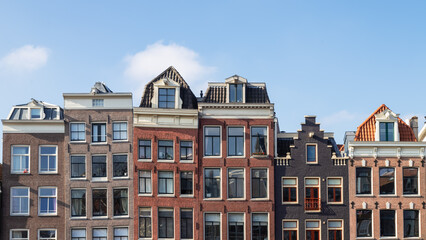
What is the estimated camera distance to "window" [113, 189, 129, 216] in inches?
1566

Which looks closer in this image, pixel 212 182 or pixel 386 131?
pixel 212 182

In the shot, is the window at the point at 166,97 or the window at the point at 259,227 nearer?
the window at the point at 259,227

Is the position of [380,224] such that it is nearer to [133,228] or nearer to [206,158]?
[206,158]

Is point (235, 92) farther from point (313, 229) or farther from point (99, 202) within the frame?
point (99, 202)

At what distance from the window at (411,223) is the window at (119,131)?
62.8 ft

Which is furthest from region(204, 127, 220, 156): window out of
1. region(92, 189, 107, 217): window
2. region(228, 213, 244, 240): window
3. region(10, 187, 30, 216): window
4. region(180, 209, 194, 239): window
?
region(10, 187, 30, 216): window

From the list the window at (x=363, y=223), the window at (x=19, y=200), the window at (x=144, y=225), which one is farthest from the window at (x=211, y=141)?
the window at (x=19, y=200)

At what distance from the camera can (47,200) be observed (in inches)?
1567

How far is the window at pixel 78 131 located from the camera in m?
40.2

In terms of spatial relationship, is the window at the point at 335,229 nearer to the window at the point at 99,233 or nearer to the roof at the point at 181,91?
the roof at the point at 181,91

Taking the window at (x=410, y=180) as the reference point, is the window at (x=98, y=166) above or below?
above

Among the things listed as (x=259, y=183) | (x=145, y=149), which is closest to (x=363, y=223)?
(x=259, y=183)

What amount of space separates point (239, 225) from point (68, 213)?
11.0m

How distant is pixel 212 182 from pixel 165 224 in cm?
406
